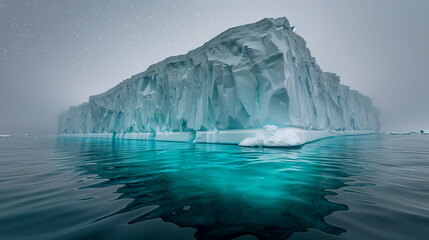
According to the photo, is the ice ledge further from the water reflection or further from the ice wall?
the water reflection

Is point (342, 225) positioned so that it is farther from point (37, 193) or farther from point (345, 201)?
point (37, 193)

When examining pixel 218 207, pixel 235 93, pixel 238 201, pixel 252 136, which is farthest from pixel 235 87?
pixel 218 207

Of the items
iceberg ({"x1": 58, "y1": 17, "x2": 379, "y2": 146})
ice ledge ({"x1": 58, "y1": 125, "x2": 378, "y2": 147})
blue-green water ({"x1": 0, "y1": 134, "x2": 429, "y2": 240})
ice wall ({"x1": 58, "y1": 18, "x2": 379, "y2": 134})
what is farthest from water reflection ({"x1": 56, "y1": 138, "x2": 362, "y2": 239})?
ice wall ({"x1": 58, "y1": 18, "x2": 379, "y2": 134})

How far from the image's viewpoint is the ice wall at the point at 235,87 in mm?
9375

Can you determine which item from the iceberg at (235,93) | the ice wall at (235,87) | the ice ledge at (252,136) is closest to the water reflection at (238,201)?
the ice ledge at (252,136)

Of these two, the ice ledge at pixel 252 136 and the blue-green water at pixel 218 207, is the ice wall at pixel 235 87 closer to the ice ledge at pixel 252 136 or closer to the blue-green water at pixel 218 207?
the ice ledge at pixel 252 136

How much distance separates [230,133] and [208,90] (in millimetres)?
3692

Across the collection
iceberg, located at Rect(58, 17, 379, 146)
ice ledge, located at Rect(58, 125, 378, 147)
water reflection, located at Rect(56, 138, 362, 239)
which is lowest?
water reflection, located at Rect(56, 138, 362, 239)

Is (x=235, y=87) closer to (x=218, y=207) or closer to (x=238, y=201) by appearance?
(x=238, y=201)

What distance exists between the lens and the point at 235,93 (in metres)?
10.6

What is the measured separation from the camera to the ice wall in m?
9.38

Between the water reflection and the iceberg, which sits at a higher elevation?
the iceberg

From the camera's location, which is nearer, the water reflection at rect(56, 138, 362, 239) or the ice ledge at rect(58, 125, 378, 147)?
the water reflection at rect(56, 138, 362, 239)

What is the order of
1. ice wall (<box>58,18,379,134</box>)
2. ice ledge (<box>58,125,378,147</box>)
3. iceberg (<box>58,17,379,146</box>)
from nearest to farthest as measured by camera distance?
ice ledge (<box>58,125,378,147</box>) < iceberg (<box>58,17,379,146</box>) < ice wall (<box>58,18,379,134</box>)
